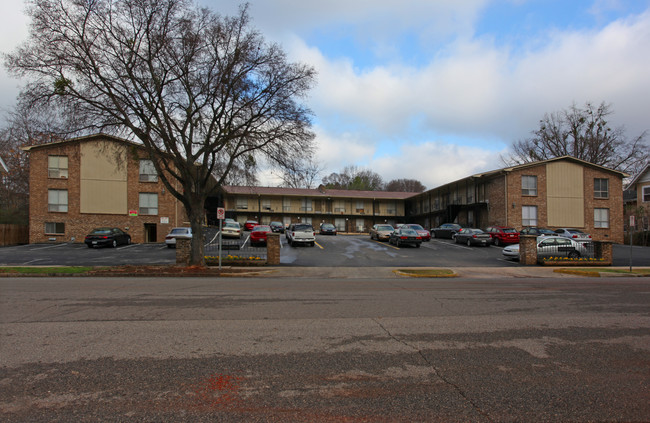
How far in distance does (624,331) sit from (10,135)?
50720 millimetres

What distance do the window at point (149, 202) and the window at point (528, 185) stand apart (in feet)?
112

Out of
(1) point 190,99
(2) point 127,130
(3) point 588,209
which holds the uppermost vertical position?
(1) point 190,99

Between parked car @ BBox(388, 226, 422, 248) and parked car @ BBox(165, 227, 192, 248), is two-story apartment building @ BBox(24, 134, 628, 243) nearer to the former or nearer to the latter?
parked car @ BBox(165, 227, 192, 248)

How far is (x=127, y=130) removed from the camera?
1767cm

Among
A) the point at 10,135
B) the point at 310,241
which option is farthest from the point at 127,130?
the point at 10,135

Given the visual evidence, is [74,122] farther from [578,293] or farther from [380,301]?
[578,293]

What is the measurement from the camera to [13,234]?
32.0m

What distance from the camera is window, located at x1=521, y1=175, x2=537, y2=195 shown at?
36794 mm

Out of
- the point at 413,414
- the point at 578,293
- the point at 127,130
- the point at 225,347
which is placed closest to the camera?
Result: the point at 413,414

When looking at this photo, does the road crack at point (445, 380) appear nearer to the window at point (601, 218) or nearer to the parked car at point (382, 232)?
the parked car at point (382, 232)

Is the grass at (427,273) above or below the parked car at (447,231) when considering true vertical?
below

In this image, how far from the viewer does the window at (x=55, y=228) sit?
32312 mm

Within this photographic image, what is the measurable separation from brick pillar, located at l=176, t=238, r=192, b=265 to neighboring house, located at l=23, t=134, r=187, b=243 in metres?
15.6

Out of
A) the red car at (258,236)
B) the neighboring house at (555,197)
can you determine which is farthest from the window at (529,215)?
the red car at (258,236)
